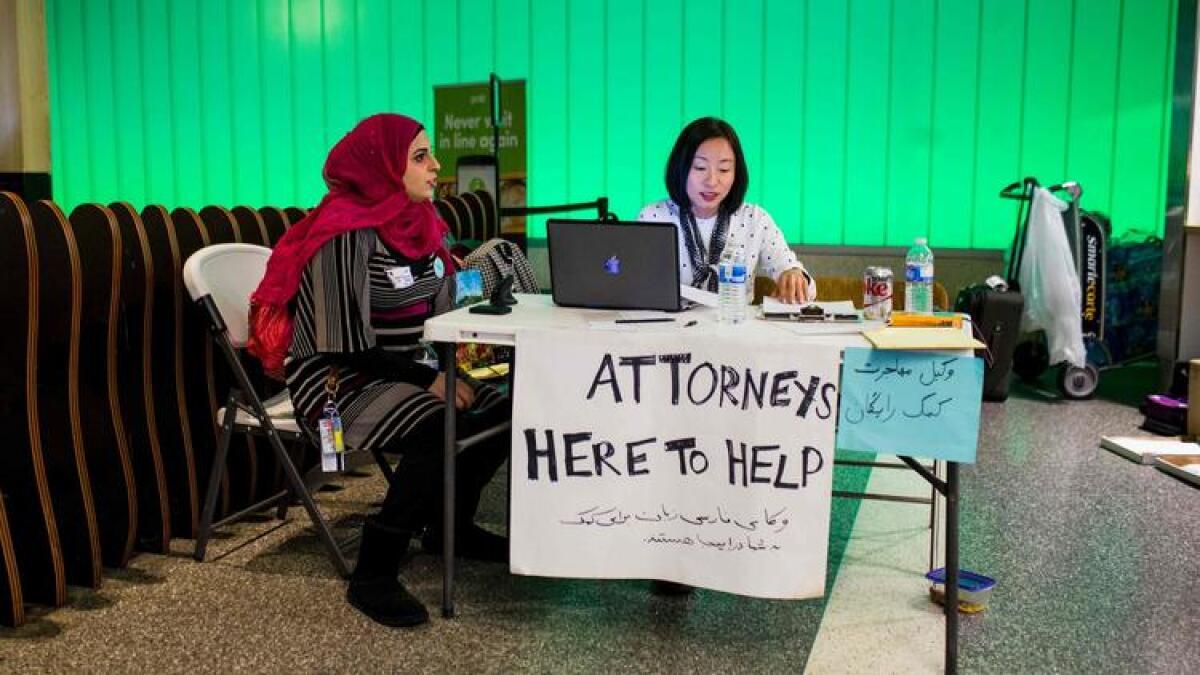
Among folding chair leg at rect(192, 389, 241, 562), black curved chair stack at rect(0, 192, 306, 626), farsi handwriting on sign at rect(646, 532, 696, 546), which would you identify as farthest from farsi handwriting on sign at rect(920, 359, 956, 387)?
black curved chair stack at rect(0, 192, 306, 626)

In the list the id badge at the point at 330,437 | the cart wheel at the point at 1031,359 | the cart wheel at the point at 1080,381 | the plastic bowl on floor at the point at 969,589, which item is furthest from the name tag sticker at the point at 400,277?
the cart wheel at the point at 1031,359

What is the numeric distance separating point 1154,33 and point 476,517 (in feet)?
14.3

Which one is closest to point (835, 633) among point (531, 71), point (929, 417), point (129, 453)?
point (929, 417)

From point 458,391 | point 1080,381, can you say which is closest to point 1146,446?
point 1080,381

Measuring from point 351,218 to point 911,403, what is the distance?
4.43 feet

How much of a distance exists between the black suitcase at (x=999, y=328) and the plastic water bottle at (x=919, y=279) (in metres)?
2.63

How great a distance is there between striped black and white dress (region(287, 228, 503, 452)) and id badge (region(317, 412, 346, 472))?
20mm

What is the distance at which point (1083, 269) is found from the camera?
5430 millimetres

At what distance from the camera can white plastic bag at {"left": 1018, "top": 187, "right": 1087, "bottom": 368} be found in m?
5.27

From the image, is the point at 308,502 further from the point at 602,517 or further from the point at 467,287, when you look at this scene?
the point at 602,517

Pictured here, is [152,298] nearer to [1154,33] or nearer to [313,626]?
[313,626]

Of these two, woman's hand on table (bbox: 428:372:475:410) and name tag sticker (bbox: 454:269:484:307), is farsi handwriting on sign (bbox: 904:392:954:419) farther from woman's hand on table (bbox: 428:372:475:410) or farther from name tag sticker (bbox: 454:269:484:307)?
name tag sticker (bbox: 454:269:484:307)

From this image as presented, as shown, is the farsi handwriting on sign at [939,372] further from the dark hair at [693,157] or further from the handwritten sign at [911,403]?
the dark hair at [693,157]

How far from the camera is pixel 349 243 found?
2.62 meters
